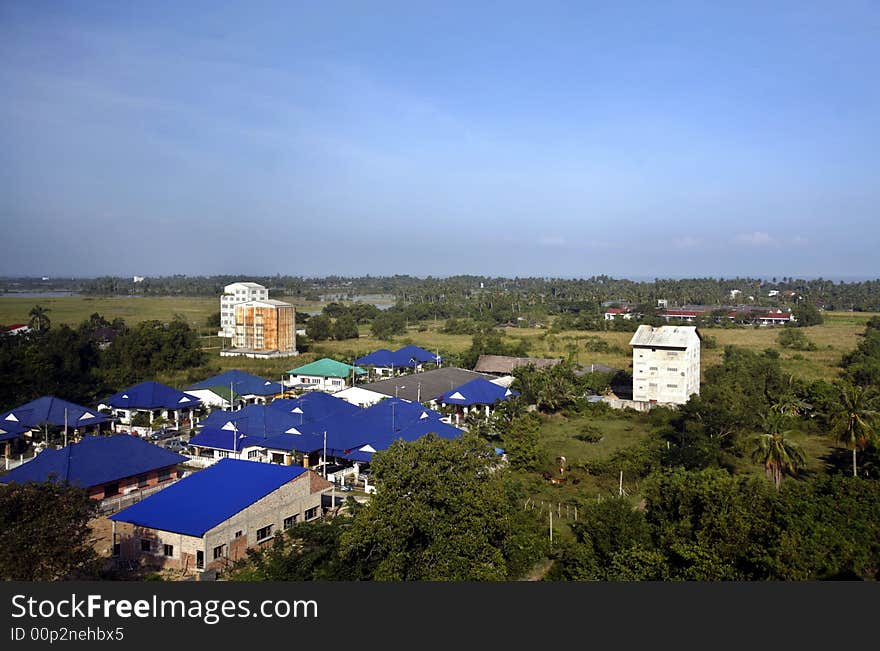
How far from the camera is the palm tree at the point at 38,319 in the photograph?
129 ft

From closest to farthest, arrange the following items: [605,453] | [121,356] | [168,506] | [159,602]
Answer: [159,602], [168,506], [605,453], [121,356]

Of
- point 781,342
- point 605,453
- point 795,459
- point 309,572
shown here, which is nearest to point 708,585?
point 309,572

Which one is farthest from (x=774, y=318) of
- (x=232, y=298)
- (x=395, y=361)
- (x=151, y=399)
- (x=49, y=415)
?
(x=49, y=415)

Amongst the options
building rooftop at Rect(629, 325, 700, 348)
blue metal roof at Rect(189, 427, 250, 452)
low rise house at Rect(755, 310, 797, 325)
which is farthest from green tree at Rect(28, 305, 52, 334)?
low rise house at Rect(755, 310, 797, 325)

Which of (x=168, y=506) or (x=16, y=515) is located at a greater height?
(x=16, y=515)

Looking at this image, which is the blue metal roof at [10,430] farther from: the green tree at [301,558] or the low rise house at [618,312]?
the low rise house at [618,312]

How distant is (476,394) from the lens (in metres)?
23.5

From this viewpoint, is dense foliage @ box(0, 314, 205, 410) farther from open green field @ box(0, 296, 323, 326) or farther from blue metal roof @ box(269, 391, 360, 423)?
open green field @ box(0, 296, 323, 326)

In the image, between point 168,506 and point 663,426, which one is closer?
point 168,506

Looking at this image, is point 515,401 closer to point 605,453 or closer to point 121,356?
point 605,453

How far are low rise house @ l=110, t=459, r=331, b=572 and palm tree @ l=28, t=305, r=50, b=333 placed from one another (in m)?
32.0

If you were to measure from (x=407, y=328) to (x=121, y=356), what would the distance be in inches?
1031

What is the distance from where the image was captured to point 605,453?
60.1ft

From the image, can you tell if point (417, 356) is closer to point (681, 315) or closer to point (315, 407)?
point (315, 407)
